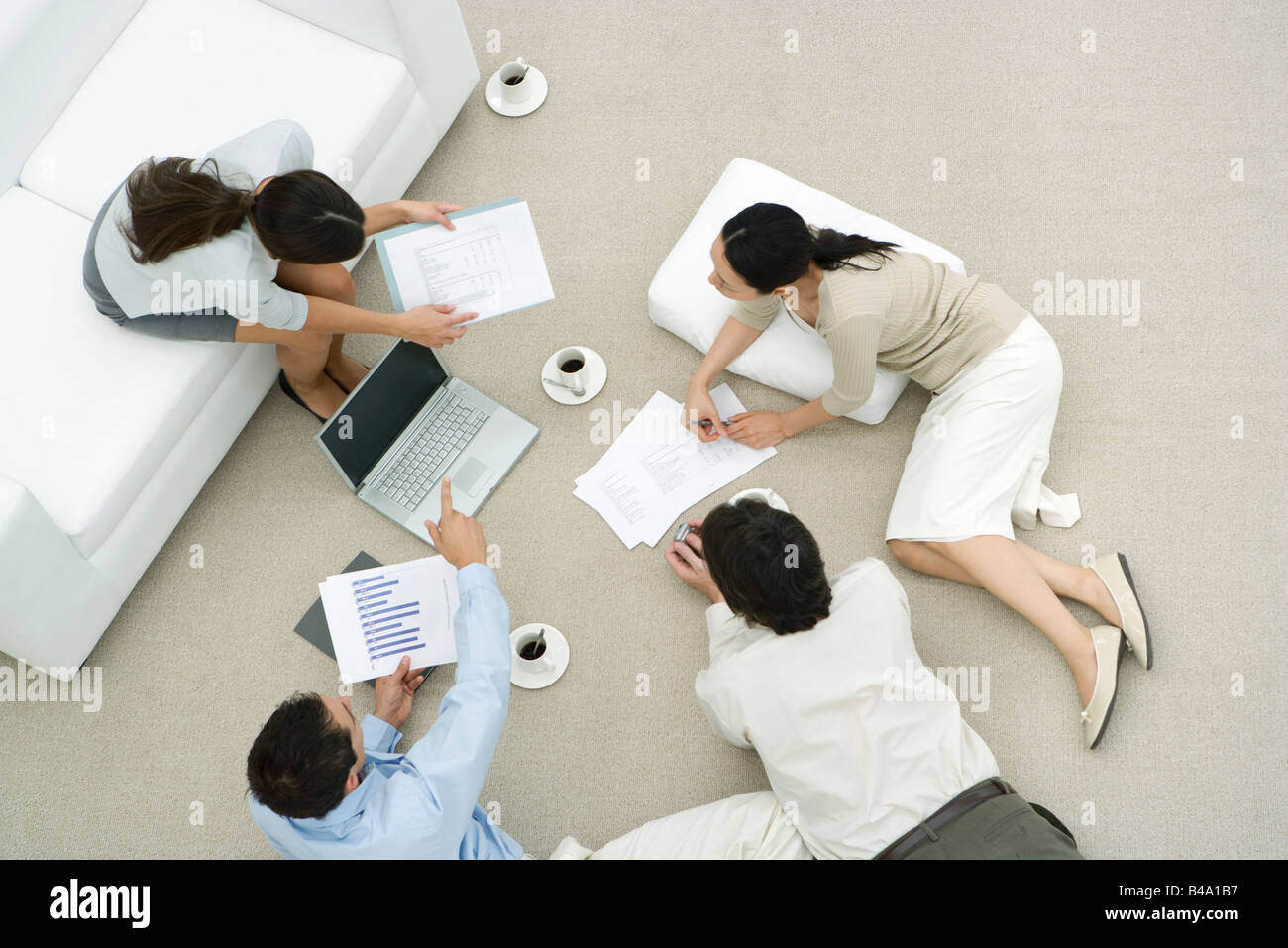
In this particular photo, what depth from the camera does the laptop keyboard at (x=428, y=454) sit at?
235cm

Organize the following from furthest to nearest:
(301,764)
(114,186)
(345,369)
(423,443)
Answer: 1. (345,369)
2. (423,443)
3. (114,186)
4. (301,764)

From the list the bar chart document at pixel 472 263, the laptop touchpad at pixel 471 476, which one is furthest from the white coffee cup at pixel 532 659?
the bar chart document at pixel 472 263

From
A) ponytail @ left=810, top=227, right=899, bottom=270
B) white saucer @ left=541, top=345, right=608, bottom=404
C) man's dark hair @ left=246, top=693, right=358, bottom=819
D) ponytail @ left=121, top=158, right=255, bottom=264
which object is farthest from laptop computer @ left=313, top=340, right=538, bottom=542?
ponytail @ left=810, top=227, right=899, bottom=270

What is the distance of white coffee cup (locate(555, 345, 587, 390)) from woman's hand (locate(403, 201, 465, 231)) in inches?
16.0

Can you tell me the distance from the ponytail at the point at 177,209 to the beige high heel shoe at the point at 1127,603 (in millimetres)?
1983

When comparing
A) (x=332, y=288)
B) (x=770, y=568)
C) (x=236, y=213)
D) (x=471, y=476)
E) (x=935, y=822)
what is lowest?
(x=935, y=822)

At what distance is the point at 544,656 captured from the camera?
7.21ft

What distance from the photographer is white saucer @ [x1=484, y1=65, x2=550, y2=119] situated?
9.13 feet

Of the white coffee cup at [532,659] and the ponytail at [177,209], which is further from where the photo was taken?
the white coffee cup at [532,659]

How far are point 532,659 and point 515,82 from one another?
5.34 feet

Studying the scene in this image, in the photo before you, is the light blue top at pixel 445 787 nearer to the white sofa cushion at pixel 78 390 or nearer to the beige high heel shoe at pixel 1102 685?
the white sofa cushion at pixel 78 390

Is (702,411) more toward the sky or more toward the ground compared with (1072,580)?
more toward the sky

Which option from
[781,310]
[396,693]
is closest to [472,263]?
[781,310]

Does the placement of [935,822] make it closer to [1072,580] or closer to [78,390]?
[1072,580]
